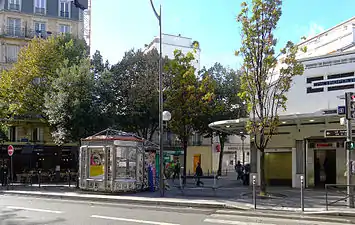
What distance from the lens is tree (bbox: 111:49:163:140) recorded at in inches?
1258

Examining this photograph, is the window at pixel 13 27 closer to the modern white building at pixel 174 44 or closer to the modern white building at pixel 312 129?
the modern white building at pixel 174 44

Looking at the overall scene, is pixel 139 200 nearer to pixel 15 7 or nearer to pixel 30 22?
pixel 30 22

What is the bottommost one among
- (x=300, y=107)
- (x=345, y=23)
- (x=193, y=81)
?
(x=300, y=107)

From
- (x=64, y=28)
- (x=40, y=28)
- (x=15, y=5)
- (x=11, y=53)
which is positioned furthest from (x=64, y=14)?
(x=11, y=53)

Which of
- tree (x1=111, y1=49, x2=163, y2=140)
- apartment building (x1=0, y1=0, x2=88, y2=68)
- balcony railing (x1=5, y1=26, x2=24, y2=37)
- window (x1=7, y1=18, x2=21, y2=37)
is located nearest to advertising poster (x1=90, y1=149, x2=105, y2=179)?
tree (x1=111, y1=49, x2=163, y2=140)

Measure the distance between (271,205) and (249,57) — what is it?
6503mm

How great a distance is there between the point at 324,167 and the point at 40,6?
33749 mm

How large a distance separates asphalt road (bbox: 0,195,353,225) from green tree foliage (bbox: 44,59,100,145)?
10.4 metres

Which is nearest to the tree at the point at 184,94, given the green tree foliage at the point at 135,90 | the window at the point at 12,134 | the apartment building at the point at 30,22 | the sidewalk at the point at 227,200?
the sidewalk at the point at 227,200

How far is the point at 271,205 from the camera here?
15.0 meters

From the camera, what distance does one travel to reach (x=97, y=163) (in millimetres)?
21078

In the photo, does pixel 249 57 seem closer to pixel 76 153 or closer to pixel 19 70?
pixel 19 70

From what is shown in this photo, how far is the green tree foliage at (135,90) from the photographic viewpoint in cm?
3191

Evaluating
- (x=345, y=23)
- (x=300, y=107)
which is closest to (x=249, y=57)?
(x=300, y=107)
